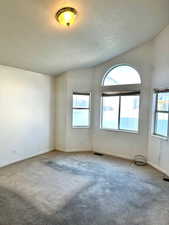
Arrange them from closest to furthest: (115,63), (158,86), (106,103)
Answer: (158,86) → (115,63) → (106,103)

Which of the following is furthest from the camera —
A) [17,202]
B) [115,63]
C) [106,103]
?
[106,103]

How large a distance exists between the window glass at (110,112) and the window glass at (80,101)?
600mm

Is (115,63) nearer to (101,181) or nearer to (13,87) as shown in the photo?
(13,87)

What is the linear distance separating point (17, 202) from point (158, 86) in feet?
12.7

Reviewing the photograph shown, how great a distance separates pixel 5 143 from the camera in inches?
147

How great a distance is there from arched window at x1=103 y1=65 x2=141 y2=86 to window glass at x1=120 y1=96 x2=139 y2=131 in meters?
0.50

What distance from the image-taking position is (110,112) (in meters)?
4.82

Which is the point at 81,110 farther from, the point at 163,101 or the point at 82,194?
the point at 82,194

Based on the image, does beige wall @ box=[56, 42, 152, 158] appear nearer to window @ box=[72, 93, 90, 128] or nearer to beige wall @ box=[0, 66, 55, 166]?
window @ box=[72, 93, 90, 128]

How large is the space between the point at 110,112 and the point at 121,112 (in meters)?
0.37

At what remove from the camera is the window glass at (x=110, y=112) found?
4.70m

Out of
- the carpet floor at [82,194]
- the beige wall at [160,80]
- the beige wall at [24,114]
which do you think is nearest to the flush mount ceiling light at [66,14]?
the beige wall at [24,114]

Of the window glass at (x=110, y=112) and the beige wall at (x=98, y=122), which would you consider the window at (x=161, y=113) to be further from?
the window glass at (x=110, y=112)

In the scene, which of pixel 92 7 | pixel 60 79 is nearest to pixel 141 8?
pixel 92 7
